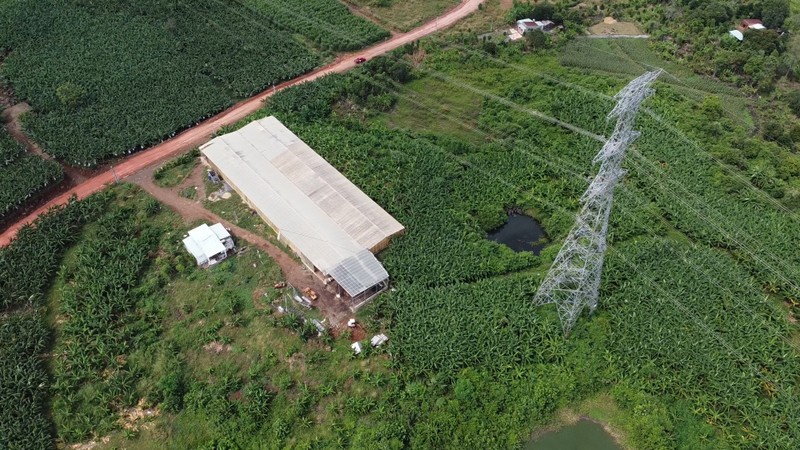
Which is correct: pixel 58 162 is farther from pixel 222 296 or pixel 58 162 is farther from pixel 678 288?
pixel 678 288

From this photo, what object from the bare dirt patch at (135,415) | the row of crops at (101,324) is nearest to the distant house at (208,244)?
the row of crops at (101,324)

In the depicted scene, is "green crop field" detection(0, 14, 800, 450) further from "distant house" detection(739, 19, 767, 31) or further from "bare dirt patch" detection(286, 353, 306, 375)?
"distant house" detection(739, 19, 767, 31)

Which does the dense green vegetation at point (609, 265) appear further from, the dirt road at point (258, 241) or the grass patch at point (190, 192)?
the grass patch at point (190, 192)

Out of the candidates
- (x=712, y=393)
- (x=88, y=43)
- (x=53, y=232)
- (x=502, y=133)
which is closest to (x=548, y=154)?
(x=502, y=133)

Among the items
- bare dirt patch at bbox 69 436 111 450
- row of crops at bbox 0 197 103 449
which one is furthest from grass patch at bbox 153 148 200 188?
bare dirt patch at bbox 69 436 111 450

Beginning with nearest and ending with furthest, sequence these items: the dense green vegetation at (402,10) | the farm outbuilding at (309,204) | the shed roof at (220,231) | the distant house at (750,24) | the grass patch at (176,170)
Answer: the farm outbuilding at (309,204)
the shed roof at (220,231)
the grass patch at (176,170)
the distant house at (750,24)
the dense green vegetation at (402,10)

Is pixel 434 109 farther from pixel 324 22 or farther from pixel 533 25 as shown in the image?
pixel 324 22

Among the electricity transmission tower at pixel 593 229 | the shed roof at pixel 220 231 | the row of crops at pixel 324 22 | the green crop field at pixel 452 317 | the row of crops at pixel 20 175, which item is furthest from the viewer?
the row of crops at pixel 324 22

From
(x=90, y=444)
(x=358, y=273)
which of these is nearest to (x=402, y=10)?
(x=358, y=273)
